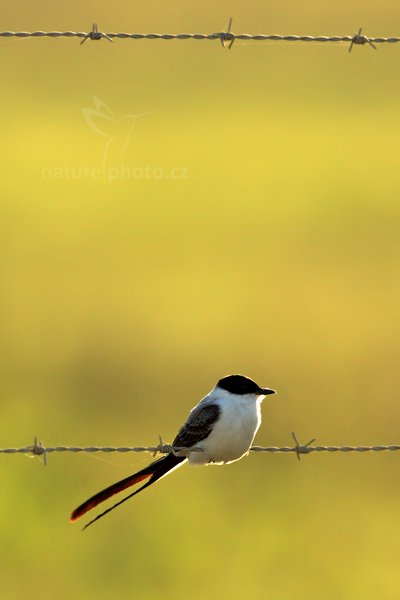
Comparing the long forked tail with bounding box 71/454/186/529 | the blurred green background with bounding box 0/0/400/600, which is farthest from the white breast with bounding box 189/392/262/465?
the blurred green background with bounding box 0/0/400/600

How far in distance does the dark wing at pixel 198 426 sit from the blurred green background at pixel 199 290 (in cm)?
407

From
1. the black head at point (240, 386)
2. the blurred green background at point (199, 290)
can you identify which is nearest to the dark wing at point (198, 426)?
the black head at point (240, 386)

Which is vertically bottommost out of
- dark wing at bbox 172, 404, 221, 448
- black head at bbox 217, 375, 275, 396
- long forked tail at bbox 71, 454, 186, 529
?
long forked tail at bbox 71, 454, 186, 529

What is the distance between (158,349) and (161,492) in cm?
462

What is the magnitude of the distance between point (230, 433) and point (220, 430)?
4 centimetres

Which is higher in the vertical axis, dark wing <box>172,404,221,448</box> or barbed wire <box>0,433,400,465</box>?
dark wing <box>172,404,221,448</box>

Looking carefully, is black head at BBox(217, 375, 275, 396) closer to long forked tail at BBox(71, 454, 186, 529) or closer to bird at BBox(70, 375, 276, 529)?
bird at BBox(70, 375, 276, 529)

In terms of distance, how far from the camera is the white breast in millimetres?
7367

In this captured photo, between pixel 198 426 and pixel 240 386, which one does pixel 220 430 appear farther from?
pixel 240 386

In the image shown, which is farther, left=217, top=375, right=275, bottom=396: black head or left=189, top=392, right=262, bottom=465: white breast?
left=217, top=375, right=275, bottom=396: black head

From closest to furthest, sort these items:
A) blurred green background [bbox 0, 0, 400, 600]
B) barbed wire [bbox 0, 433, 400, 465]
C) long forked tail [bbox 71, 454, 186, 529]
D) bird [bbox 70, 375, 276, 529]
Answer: long forked tail [bbox 71, 454, 186, 529], barbed wire [bbox 0, 433, 400, 465], bird [bbox 70, 375, 276, 529], blurred green background [bbox 0, 0, 400, 600]

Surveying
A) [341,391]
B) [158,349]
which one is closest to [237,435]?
[341,391]

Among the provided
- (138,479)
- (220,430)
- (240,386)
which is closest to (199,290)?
(240,386)

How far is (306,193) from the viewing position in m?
28.8
